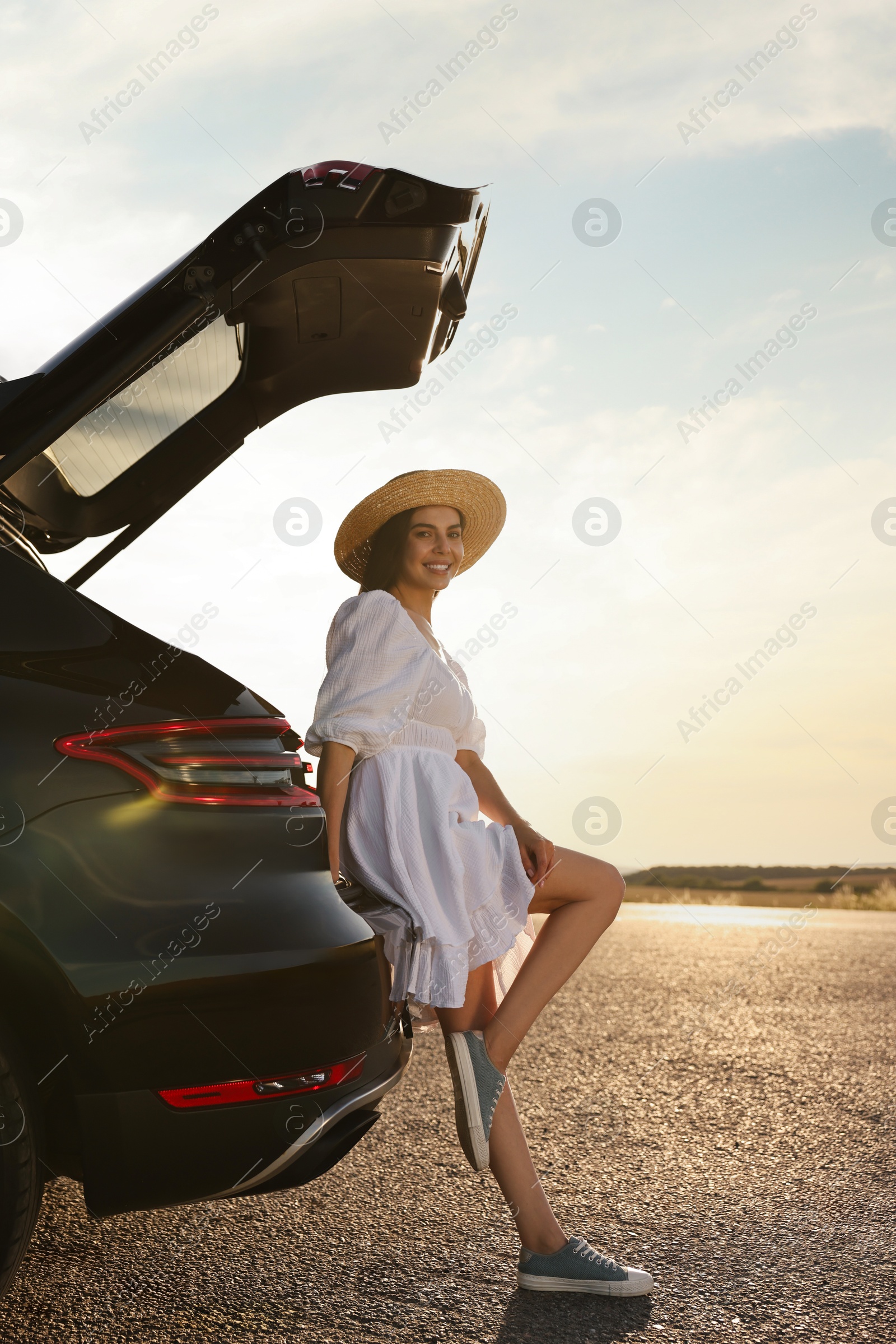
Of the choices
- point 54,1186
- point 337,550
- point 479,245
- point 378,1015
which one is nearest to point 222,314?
point 479,245

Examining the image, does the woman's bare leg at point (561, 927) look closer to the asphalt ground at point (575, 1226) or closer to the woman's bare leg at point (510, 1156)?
the woman's bare leg at point (510, 1156)

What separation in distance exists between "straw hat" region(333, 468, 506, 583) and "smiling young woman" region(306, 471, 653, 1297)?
482mm

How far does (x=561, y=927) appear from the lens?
294 centimetres

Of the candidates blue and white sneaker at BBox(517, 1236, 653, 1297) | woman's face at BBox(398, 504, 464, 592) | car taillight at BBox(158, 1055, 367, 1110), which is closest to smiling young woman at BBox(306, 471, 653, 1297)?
blue and white sneaker at BBox(517, 1236, 653, 1297)

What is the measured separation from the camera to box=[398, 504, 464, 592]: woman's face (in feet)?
10.7

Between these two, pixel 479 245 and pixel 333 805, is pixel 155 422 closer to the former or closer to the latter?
pixel 479 245

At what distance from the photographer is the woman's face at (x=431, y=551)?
3273mm

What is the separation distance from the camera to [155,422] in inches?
123

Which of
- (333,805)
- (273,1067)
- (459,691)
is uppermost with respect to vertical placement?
(459,691)

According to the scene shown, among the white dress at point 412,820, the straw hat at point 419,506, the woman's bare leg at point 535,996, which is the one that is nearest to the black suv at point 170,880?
the white dress at point 412,820

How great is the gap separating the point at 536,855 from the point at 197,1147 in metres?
1.18

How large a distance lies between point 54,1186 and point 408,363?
2.82 meters

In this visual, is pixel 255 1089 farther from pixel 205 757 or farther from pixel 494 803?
pixel 494 803

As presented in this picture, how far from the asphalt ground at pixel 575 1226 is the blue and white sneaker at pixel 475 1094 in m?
0.33
